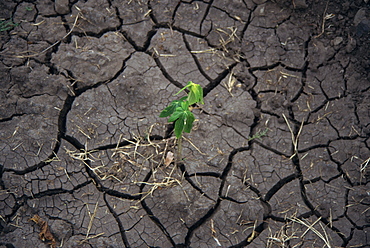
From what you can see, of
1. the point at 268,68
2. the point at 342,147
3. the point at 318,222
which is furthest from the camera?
the point at 268,68

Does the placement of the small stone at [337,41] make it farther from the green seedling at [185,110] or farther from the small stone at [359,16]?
the green seedling at [185,110]

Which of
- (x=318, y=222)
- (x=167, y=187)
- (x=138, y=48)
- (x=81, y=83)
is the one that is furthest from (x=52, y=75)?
(x=318, y=222)

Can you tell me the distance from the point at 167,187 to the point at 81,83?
3.92 ft

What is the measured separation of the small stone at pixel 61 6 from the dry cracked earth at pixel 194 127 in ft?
0.04

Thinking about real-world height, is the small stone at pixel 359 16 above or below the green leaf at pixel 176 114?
above

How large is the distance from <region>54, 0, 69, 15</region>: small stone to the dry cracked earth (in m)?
0.01

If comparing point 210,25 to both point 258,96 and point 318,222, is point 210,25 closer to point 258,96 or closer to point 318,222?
point 258,96

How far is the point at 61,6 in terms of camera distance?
3.65 metres

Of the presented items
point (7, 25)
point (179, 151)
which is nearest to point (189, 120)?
point (179, 151)

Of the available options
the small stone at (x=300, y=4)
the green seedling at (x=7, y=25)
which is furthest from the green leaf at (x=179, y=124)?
the green seedling at (x=7, y=25)

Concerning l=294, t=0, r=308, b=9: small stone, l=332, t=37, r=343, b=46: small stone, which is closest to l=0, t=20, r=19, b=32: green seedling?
l=294, t=0, r=308, b=9: small stone

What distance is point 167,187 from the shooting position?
3.14 meters

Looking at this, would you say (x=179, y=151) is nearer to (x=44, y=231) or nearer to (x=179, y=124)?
(x=179, y=124)

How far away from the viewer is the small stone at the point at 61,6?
3641mm
